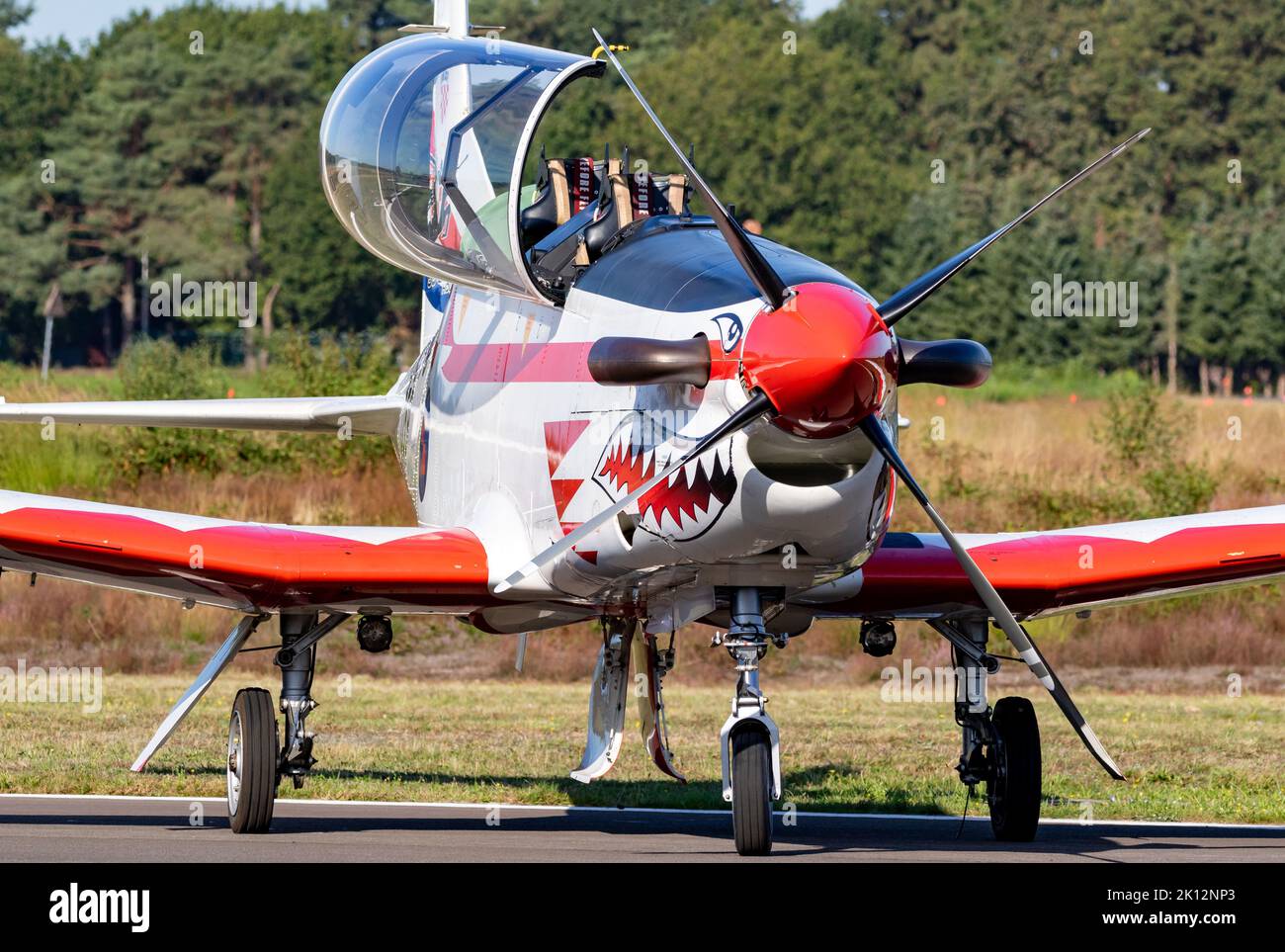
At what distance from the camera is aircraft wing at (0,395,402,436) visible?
12.9 metres

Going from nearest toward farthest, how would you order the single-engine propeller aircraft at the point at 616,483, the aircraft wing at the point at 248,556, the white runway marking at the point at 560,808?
1. the single-engine propeller aircraft at the point at 616,483
2. the aircraft wing at the point at 248,556
3. the white runway marking at the point at 560,808

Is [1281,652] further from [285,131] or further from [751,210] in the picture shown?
[285,131]

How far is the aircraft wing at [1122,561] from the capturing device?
11.2 m

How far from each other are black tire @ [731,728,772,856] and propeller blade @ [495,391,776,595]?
1.11 metres

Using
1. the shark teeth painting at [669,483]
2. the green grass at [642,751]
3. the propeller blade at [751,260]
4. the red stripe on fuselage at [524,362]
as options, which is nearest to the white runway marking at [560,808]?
the green grass at [642,751]

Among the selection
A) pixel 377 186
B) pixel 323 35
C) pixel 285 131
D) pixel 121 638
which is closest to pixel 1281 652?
pixel 121 638

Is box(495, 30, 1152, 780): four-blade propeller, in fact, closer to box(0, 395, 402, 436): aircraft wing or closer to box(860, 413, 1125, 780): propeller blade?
Answer: box(860, 413, 1125, 780): propeller blade

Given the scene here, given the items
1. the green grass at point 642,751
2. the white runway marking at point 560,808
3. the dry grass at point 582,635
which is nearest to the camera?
the white runway marking at point 560,808

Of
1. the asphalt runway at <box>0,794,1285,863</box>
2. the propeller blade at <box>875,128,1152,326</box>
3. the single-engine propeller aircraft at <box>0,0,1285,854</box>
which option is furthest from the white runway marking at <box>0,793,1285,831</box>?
the propeller blade at <box>875,128,1152,326</box>

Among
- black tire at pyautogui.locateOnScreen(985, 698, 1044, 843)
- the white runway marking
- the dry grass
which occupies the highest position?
the dry grass

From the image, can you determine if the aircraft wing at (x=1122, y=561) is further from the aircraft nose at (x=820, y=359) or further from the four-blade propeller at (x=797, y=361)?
the aircraft nose at (x=820, y=359)

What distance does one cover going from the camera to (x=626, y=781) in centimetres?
1400

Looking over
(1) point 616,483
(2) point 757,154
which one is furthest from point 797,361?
(2) point 757,154

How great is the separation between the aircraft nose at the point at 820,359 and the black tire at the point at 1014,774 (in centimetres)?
349
